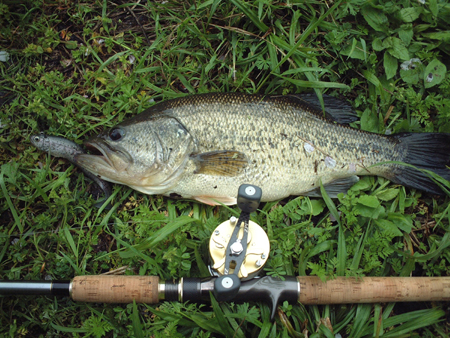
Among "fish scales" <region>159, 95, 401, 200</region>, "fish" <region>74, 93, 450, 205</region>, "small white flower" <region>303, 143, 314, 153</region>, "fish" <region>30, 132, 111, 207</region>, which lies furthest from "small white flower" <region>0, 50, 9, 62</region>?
"small white flower" <region>303, 143, 314, 153</region>

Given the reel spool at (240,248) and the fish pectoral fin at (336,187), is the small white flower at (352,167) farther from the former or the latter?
the reel spool at (240,248)

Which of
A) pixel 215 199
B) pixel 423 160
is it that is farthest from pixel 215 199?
pixel 423 160

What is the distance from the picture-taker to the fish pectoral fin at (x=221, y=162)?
3.02 metres

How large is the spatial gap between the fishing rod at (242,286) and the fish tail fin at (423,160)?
90 cm

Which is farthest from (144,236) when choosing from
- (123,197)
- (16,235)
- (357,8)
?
(357,8)

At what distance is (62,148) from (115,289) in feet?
4.80

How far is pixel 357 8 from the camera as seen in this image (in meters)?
3.39

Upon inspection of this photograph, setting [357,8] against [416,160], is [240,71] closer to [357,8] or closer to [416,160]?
[357,8]

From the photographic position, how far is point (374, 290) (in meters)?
2.73

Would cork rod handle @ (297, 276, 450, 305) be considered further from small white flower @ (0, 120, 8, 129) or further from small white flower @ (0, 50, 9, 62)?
small white flower @ (0, 50, 9, 62)

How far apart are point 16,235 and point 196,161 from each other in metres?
1.82

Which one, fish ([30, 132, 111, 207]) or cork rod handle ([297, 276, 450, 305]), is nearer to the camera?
cork rod handle ([297, 276, 450, 305])

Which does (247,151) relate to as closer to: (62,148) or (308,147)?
(308,147)

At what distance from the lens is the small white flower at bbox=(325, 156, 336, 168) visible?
10.4ft
